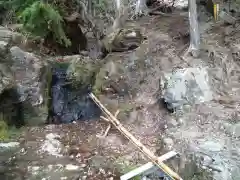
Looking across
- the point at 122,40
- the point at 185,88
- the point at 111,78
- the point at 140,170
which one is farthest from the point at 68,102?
the point at 140,170

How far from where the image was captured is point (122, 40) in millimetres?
12492

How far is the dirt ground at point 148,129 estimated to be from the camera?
715cm

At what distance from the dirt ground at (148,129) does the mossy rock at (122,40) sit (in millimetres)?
503

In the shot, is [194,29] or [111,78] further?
[111,78]

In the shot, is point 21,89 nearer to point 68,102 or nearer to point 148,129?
point 68,102

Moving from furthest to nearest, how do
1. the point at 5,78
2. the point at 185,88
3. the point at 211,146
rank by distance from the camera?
1. the point at 185,88
2. the point at 5,78
3. the point at 211,146

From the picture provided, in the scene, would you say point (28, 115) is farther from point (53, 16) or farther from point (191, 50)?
point (191, 50)

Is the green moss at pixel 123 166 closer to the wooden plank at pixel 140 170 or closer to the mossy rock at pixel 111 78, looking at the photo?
the wooden plank at pixel 140 170

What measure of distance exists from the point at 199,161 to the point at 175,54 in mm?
5134

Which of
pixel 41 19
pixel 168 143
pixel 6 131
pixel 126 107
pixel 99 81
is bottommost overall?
pixel 168 143

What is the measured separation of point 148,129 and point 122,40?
4915 millimetres

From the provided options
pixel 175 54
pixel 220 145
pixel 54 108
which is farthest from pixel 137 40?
pixel 220 145

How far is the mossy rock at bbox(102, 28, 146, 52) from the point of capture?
12.4 metres

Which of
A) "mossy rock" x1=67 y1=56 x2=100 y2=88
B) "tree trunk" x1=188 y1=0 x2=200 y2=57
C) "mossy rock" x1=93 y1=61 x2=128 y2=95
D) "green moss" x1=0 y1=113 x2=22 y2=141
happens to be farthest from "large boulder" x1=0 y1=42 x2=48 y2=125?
"tree trunk" x1=188 y1=0 x2=200 y2=57
